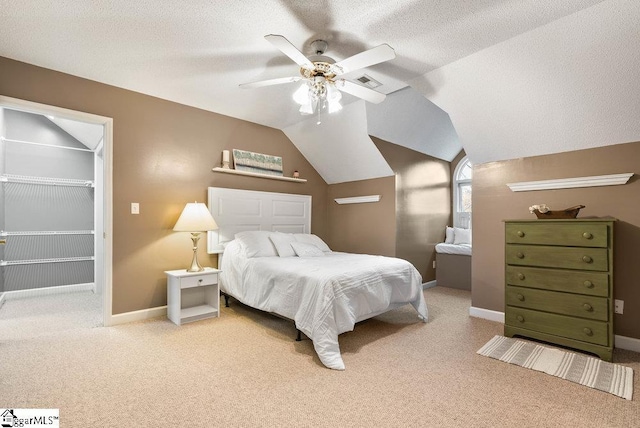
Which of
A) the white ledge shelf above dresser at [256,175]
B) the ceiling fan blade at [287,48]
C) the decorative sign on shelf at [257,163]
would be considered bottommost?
the white ledge shelf above dresser at [256,175]

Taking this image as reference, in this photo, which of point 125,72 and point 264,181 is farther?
point 264,181

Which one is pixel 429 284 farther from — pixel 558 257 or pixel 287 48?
pixel 287 48

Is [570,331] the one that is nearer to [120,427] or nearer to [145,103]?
[120,427]

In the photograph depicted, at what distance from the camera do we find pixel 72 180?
491 cm

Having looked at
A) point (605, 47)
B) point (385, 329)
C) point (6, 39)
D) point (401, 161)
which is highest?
point (6, 39)

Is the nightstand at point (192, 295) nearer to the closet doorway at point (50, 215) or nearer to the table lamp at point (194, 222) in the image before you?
the table lamp at point (194, 222)

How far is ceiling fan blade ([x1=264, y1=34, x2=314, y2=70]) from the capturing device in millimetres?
1989

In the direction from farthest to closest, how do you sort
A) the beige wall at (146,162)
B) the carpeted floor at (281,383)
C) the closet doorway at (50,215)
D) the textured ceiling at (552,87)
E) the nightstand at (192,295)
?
the closet doorway at (50,215)
the nightstand at (192,295)
the beige wall at (146,162)
the textured ceiling at (552,87)
the carpeted floor at (281,383)

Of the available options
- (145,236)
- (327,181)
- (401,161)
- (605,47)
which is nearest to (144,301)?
(145,236)

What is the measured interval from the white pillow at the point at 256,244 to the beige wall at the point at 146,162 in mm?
589

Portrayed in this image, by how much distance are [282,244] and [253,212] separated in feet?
2.68

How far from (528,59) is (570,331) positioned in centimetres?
230
